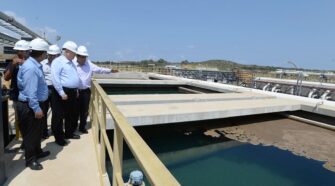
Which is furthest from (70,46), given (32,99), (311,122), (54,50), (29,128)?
(311,122)

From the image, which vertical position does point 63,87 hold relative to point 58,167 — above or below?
above

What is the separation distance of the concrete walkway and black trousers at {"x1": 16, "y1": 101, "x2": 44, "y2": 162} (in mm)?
216

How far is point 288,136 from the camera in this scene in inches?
255

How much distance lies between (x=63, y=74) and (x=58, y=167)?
127 cm

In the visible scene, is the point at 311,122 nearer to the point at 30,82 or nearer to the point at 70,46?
the point at 70,46

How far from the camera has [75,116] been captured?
161 inches

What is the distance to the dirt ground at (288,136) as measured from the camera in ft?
18.7

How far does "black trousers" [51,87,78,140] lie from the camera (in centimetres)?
359

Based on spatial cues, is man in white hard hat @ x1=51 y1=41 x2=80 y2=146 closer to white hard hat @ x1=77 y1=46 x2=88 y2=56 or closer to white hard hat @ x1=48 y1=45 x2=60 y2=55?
white hard hat @ x1=77 y1=46 x2=88 y2=56

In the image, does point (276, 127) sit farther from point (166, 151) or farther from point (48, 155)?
point (48, 155)

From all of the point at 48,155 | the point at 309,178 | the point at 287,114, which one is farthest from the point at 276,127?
the point at 48,155

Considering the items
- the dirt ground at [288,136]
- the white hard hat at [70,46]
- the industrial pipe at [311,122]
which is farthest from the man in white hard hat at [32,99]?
the industrial pipe at [311,122]

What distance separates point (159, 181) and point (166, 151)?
4.97 meters

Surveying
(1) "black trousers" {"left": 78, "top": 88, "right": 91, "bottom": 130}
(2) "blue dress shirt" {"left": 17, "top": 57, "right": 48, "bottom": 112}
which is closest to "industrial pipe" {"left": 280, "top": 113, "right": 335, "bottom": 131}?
(1) "black trousers" {"left": 78, "top": 88, "right": 91, "bottom": 130}
